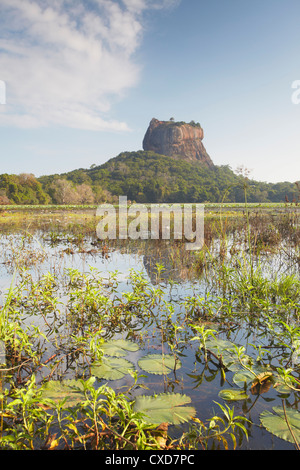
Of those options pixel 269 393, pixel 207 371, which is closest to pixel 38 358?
pixel 207 371

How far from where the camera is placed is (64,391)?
5.86ft

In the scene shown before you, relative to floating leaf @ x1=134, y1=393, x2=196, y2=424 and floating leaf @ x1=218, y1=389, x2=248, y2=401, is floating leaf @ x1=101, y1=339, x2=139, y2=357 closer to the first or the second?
floating leaf @ x1=134, y1=393, x2=196, y2=424

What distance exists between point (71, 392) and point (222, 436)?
99cm

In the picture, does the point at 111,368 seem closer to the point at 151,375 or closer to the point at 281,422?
the point at 151,375

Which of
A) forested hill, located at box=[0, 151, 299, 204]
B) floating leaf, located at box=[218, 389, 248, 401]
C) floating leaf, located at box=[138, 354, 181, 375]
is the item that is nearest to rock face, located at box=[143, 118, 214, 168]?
forested hill, located at box=[0, 151, 299, 204]

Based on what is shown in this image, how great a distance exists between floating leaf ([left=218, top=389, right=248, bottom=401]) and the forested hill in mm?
42234

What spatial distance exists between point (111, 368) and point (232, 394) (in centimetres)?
96

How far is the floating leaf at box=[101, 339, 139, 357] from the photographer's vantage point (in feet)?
7.89

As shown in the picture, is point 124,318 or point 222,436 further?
point 124,318

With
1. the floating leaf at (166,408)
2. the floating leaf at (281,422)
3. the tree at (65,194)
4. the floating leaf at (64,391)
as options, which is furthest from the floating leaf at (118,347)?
the tree at (65,194)

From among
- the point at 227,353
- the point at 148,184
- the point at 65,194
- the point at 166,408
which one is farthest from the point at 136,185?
the point at 166,408
